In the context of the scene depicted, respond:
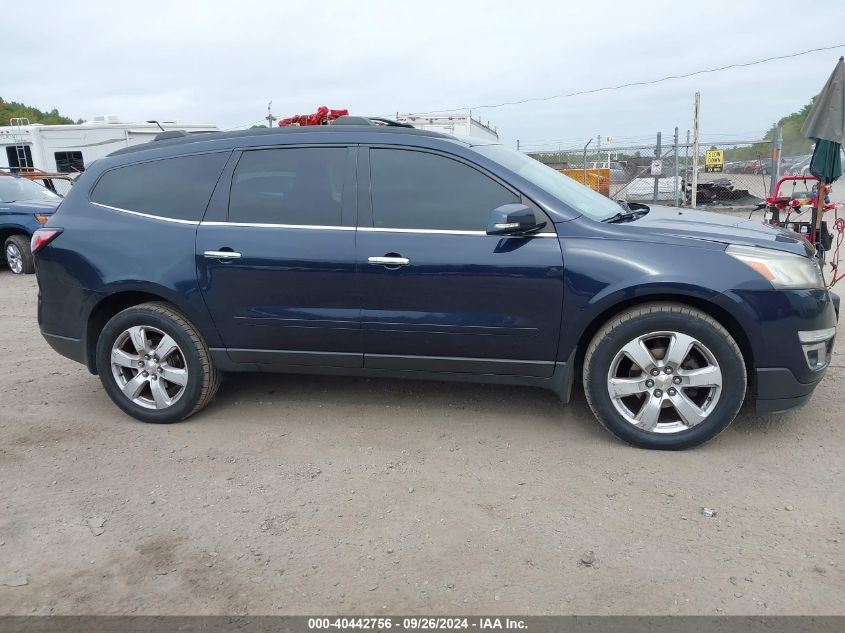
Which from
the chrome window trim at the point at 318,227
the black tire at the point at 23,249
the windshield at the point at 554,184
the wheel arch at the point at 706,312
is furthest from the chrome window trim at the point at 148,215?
the black tire at the point at 23,249

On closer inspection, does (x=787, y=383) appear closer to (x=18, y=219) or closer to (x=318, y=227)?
(x=318, y=227)

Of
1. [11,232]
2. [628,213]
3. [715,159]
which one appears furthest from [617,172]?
[628,213]

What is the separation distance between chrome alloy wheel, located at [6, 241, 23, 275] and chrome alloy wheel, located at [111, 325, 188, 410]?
7.97 metres

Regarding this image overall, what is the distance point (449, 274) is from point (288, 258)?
0.92 meters

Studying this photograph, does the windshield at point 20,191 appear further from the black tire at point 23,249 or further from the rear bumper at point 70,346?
the rear bumper at point 70,346

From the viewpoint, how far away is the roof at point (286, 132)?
3818 mm

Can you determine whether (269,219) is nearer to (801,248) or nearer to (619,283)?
(619,283)

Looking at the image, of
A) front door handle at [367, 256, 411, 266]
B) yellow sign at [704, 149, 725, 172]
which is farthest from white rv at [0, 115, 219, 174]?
front door handle at [367, 256, 411, 266]

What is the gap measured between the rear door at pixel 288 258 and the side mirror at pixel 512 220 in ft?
2.67

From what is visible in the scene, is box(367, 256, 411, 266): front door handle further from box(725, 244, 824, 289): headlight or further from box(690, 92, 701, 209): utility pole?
box(690, 92, 701, 209): utility pole

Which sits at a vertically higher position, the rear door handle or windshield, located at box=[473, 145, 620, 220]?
windshield, located at box=[473, 145, 620, 220]

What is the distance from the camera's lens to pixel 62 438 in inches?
157

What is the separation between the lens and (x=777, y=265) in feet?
10.9

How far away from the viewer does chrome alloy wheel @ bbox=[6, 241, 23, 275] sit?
10578 mm
